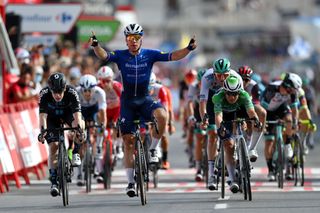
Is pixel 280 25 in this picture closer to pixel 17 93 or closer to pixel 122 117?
pixel 17 93

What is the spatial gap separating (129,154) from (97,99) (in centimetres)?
273

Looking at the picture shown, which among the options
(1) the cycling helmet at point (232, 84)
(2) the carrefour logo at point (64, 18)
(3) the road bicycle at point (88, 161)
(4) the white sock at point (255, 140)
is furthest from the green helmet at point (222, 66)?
(2) the carrefour logo at point (64, 18)

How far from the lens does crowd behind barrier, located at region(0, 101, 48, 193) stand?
2103 centimetres

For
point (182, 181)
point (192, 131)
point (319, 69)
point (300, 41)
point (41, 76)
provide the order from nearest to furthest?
point (182, 181), point (192, 131), point (41, 76), point (319, 69), point (300, 41)

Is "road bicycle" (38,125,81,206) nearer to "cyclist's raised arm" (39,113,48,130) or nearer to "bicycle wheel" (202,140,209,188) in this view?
"cyclist's raised arm" (39,113,48,130)

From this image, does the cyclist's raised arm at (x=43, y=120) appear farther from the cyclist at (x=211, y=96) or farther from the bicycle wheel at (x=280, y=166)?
the bicycle wheel at (x=280, y=166)

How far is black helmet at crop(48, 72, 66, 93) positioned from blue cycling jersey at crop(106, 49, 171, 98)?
0.80 metres

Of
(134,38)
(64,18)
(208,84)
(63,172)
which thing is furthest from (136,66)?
(64,18)

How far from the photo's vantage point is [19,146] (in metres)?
22.1

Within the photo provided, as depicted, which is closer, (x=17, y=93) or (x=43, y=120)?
(x=43, y=120)

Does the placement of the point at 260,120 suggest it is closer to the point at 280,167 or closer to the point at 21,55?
the point at 280,167

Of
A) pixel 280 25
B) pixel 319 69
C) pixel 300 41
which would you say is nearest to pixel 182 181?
pixel 319 69

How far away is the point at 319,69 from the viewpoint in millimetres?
58281

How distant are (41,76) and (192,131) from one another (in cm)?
441
